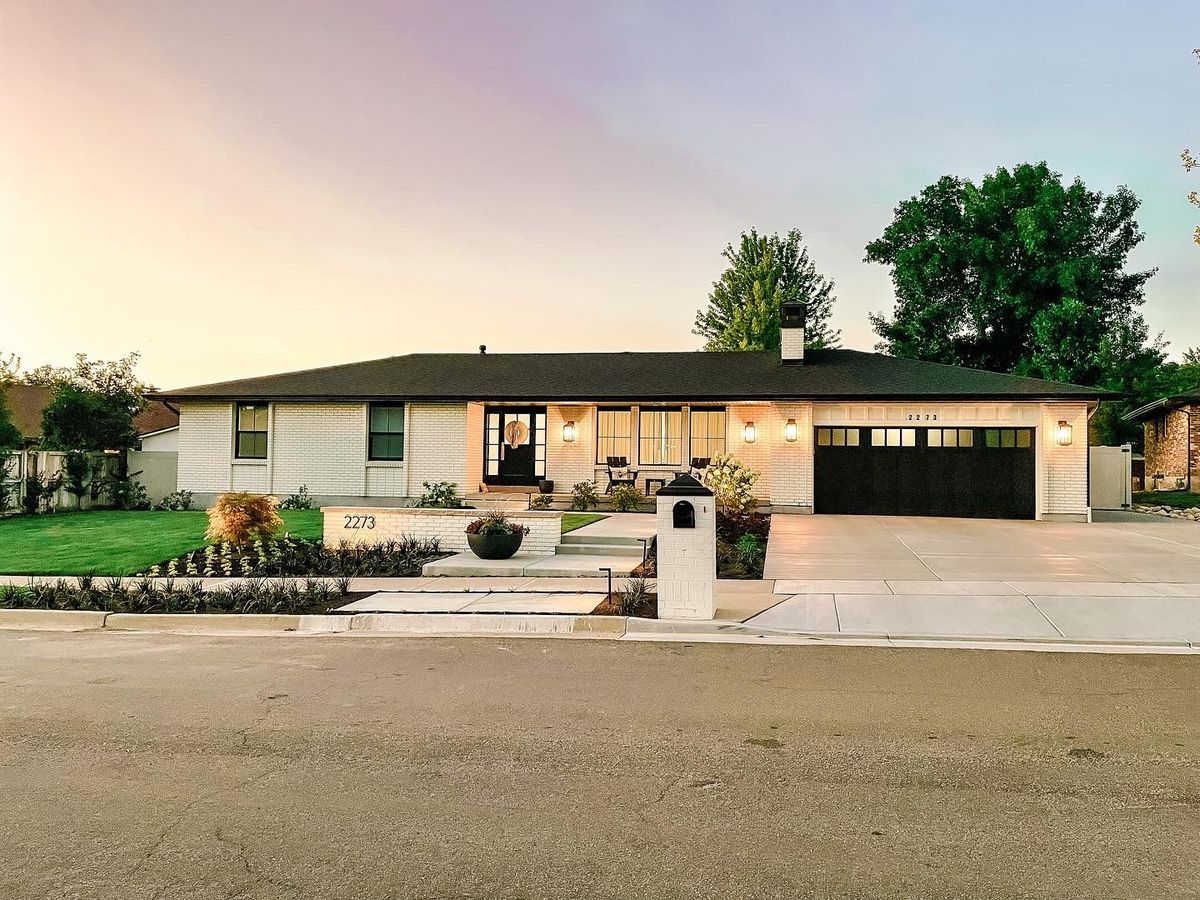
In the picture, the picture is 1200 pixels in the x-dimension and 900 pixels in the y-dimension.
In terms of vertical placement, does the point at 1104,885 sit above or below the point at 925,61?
below

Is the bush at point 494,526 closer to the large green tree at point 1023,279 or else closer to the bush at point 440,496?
the bush at point 440,496

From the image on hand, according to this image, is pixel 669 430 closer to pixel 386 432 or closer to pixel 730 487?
pixel 730 487

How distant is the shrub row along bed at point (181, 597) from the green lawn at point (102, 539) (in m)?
2.01

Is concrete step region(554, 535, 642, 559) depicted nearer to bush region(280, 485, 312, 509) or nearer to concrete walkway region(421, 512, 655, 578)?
concrete walkway region(421, 512, 655, 578)

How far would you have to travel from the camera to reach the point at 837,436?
21797mm

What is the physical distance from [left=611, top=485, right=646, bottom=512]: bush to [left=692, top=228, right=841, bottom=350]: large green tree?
89.6 ft

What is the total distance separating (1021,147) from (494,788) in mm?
39937

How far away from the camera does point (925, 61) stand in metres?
17.3

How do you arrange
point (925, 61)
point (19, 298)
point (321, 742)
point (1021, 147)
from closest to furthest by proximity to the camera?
point (321, 742) < point (925, 61) < point (19, 298) < point (1021, 147)

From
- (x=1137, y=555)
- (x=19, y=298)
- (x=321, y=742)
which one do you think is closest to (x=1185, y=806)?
(x=321, y=742)

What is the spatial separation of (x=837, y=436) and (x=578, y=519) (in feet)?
26.2

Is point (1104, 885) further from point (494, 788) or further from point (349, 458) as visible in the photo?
point (349, 458)

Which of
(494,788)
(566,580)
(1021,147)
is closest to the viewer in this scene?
(494,788)

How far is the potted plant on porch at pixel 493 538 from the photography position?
516 inches
